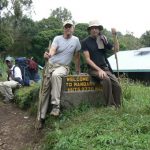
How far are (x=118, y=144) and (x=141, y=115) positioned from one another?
59.1 inches

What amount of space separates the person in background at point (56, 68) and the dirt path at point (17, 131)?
352 mm

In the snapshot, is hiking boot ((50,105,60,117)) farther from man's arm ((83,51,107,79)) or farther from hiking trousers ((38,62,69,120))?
Result: man's arm ((83,51,107,79))

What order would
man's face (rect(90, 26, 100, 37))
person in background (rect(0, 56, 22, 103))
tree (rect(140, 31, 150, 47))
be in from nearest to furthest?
1. man's face (rect(90, 26, 100, 37))
2. person in background (rect(0, 56, 22, 103))
3. tree (rect(140, 31, 150, 47))

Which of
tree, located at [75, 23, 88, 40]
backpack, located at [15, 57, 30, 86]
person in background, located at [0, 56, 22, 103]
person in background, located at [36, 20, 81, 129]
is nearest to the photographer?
person in background, located at [36, 20, 81, 129]

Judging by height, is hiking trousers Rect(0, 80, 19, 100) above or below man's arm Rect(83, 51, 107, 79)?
below

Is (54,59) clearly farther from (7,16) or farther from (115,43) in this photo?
(7,16)

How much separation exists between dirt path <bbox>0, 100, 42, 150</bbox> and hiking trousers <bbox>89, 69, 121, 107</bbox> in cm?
142

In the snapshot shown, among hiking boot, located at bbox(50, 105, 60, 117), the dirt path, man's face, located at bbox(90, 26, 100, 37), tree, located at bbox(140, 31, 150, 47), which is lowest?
the dirt path

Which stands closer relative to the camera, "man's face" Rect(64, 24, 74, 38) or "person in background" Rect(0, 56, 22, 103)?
"man's face" Rect(64, 24, 74, 38)

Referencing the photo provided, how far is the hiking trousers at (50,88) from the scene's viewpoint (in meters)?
7.88

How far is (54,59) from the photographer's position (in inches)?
331

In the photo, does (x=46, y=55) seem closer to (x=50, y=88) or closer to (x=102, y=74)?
(x=50, y=88)

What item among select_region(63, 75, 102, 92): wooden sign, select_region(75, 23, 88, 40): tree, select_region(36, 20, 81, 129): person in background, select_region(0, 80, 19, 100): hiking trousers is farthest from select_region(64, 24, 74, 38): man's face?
select_region(75, 23, 88, 40): tree

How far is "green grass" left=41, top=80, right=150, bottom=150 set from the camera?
18.7 feet
